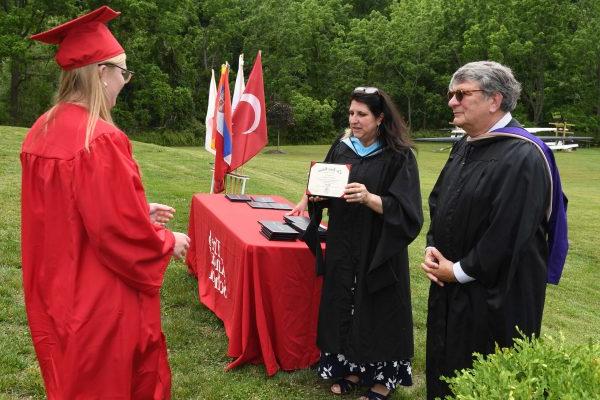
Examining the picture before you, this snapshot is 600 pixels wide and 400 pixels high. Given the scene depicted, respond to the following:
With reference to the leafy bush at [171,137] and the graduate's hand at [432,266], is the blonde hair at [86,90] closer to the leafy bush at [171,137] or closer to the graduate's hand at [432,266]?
the graduate's hand at [432,266]

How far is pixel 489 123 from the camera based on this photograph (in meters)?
2.84

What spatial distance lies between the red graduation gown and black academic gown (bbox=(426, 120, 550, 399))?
1.37 meters

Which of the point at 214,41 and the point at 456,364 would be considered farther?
the point at 214,41

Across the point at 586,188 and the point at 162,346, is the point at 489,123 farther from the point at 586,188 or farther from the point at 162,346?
the point at 586,188

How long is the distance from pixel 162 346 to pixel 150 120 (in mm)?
36248

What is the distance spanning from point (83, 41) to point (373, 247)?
6.67 ft

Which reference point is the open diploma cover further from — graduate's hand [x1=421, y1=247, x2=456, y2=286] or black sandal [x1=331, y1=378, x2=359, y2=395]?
black sandal [x1=331, y1=378, x2=359, y2=395]

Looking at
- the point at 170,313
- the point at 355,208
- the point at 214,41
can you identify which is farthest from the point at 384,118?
the point at 214,41

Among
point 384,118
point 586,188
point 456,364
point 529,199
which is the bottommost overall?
point 586,188

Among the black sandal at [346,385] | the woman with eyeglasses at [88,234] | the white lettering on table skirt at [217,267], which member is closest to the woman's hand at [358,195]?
the woman with eyeglasses at [88,234]

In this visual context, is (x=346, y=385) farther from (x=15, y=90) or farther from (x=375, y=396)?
(x=15, y=90)

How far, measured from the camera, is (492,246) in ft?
8.71

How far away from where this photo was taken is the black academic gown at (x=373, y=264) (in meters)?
3.52

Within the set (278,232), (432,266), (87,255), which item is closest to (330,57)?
(278,232)
